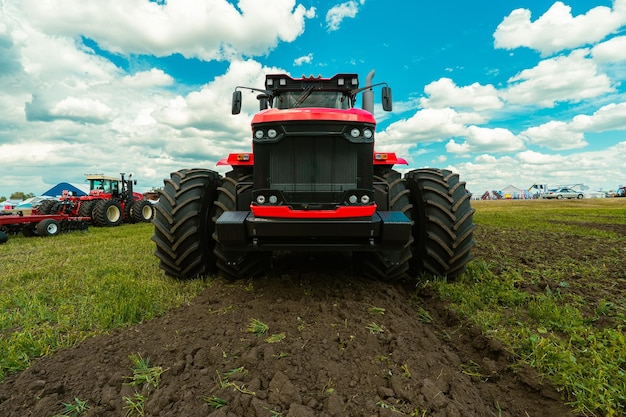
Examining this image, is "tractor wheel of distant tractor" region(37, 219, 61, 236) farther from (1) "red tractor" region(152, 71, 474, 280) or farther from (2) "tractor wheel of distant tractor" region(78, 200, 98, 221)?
(1) "red tractor" region(152, 71, 474, 280)

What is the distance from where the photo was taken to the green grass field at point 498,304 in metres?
2.70

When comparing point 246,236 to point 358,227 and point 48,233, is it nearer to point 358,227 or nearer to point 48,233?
point 358,227

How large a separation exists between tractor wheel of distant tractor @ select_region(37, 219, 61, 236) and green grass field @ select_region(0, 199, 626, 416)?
4.82 m

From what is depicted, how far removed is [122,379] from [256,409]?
105cm

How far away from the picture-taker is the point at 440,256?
4691 millimetres

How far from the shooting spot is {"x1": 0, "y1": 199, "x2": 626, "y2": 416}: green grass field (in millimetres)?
2699

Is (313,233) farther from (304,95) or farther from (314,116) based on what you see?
(304,95)

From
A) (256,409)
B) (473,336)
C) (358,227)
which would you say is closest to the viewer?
(256,409)

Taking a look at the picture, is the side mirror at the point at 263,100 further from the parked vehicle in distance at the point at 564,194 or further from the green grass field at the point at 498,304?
the parked vehicle in distance at the point at 564,194

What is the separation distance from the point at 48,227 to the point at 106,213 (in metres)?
3.17

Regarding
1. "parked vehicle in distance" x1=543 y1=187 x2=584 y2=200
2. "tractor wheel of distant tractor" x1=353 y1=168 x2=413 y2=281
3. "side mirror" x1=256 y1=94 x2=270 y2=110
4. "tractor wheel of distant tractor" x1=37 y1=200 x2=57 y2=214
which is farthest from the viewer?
"parked vehicle in distance" x1=543 y1=187 x2=584 y2=200

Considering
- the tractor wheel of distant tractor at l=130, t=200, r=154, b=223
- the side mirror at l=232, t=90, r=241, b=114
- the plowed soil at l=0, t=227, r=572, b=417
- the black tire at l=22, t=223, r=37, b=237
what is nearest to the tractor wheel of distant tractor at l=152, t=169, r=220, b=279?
the side mirror at l=232, t=90, r=241, b=114

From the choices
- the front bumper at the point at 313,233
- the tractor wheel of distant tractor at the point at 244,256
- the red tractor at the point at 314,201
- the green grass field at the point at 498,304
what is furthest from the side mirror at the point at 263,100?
the green grass field at the point at 498,304

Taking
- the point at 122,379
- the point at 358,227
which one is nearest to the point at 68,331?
the point at 122,379
